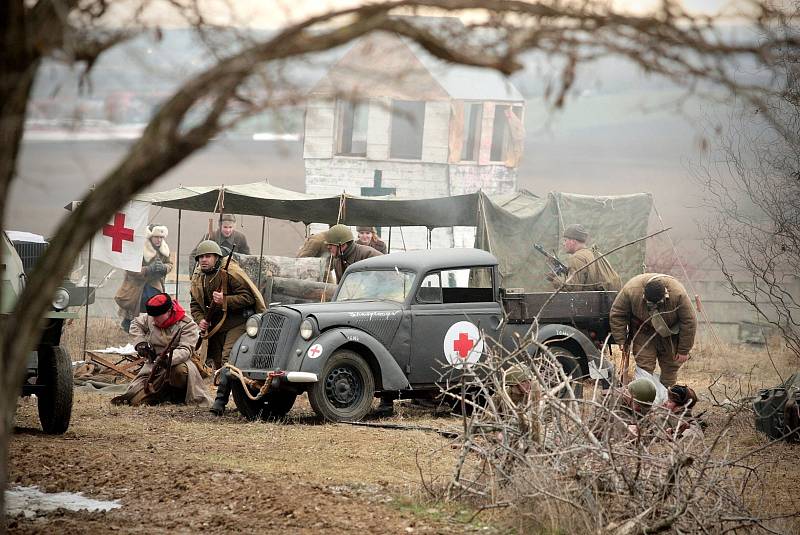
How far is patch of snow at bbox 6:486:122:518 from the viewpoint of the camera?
5801 mm

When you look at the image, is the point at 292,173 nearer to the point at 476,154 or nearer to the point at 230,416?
the point at 476,154

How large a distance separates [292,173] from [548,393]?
129 feet

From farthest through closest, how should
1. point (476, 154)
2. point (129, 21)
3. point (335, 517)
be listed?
point (476, 154)
point (335, 517)
point (129, 21)

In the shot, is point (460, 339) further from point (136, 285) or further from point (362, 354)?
point (136, 285)

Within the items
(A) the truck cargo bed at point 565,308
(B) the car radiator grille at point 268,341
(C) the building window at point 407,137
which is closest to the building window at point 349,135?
(C) the building window at point 407,137

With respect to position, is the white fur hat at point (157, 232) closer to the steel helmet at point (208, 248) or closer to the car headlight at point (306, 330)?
the steel helmet at point (208, 248)

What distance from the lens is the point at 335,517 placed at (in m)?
5.68

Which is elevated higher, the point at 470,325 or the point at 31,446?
the point at 470,325

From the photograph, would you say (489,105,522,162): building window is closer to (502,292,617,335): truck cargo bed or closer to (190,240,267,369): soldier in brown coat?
(502,292,617,335): truck cargo bed

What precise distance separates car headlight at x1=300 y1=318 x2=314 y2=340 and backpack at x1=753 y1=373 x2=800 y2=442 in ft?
12.4

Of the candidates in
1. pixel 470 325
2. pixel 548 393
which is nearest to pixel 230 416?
pixel 470 325

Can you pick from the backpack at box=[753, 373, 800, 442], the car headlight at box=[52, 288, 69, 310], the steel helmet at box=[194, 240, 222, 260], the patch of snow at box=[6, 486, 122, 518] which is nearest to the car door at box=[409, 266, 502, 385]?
the backpack at box=[753, 373, 800, 442]

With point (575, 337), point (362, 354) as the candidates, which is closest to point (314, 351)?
point (362, 354)

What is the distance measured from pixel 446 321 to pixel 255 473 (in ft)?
13.2
